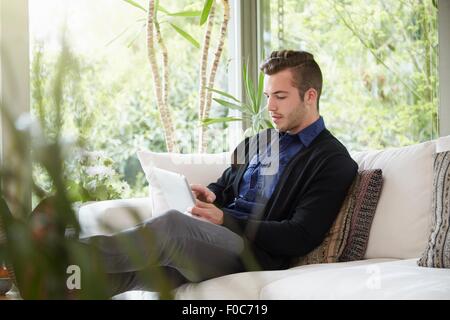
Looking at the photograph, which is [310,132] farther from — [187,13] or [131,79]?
[187,13]

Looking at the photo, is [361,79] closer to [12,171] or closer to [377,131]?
[377,131]

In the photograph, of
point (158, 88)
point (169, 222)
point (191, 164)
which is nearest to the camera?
point (169, 222)

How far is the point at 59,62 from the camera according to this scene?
35cm

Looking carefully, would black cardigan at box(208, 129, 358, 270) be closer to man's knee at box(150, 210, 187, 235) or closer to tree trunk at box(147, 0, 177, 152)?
man's knee at box(150, 210, 187, 235)

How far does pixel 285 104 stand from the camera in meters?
2.66

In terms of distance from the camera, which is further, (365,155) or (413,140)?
(413,140)

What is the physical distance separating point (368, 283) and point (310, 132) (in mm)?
836

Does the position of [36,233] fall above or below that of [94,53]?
below

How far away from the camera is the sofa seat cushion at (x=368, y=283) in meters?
1.74

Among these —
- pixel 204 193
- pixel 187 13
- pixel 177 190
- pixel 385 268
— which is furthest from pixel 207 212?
pixel 187 13

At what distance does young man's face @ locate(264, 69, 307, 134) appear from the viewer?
2.63m

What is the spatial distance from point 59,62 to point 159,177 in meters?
2.16

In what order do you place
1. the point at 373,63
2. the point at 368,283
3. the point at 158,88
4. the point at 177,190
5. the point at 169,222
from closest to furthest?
the point at 368,283, the point at 169,222, the point at 177,190, the point at 373,63, the point at 158,88
